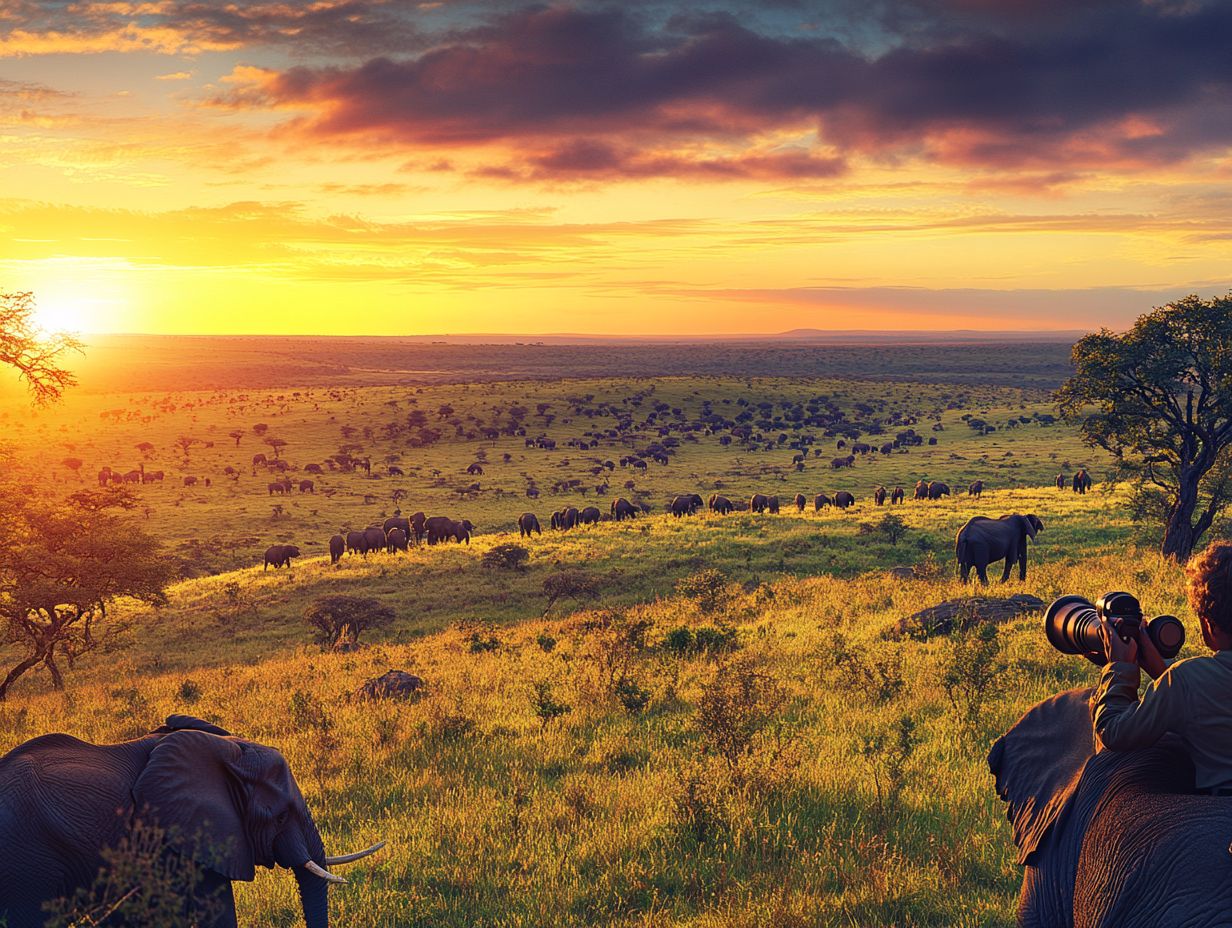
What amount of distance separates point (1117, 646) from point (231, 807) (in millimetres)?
5730

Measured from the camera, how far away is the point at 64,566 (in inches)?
921

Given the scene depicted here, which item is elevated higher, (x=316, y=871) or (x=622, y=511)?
(x=316, y=871)

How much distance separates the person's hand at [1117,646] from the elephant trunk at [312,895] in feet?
18.3

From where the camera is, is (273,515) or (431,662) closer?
(431,662)

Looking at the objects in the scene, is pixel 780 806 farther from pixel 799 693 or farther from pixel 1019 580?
pixel 1019 580

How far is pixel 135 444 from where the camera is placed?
9294 cm

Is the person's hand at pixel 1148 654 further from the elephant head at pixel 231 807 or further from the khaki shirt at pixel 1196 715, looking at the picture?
the elephant head at pixel 231 807

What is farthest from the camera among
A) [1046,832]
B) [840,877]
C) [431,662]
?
[431,662]

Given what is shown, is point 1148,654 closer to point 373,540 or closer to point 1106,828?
point 1106,828

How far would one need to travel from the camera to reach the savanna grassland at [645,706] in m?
7.28

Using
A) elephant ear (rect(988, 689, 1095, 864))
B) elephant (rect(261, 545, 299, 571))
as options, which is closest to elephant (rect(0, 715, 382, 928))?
elephant ear (rect(988, 689, 1095, 864))

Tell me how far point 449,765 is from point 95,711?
39.0 ft

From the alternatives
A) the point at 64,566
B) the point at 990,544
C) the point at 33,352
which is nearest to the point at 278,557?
the point at 64,566

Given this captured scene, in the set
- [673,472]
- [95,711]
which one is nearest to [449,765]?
[95,711]
